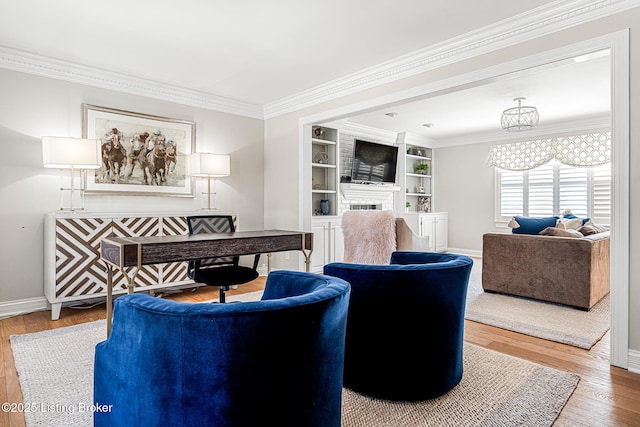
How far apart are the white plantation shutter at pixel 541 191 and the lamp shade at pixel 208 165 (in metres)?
5.37

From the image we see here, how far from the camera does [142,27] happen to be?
118 inches

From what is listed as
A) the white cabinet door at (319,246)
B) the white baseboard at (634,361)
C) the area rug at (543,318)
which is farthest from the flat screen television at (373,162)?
the white baseboard at (634,361)

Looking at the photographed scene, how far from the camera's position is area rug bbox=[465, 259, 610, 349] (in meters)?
2.93

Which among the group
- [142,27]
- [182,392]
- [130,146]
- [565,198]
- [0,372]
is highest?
[142,27]

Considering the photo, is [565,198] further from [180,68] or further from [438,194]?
[180,68]

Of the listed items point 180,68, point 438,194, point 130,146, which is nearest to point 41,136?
point 130,146

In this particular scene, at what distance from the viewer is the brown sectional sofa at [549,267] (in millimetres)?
3568

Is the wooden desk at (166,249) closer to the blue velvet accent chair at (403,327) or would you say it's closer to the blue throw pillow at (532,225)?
the blue velvet accent chair at (403,327)

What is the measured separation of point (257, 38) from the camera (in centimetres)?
320

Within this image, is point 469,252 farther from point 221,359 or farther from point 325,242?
point 221,359

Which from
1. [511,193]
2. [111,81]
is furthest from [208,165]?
[511,193]

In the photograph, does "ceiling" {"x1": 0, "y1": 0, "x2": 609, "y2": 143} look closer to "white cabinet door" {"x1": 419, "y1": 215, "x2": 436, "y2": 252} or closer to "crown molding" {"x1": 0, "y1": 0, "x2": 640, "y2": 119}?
"crown molding" {"x1": 0, "y1": 0, "x2": 640, "y2": 119}

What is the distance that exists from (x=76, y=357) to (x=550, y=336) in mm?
3505

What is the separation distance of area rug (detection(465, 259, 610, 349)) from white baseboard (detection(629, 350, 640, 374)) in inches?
14.6
